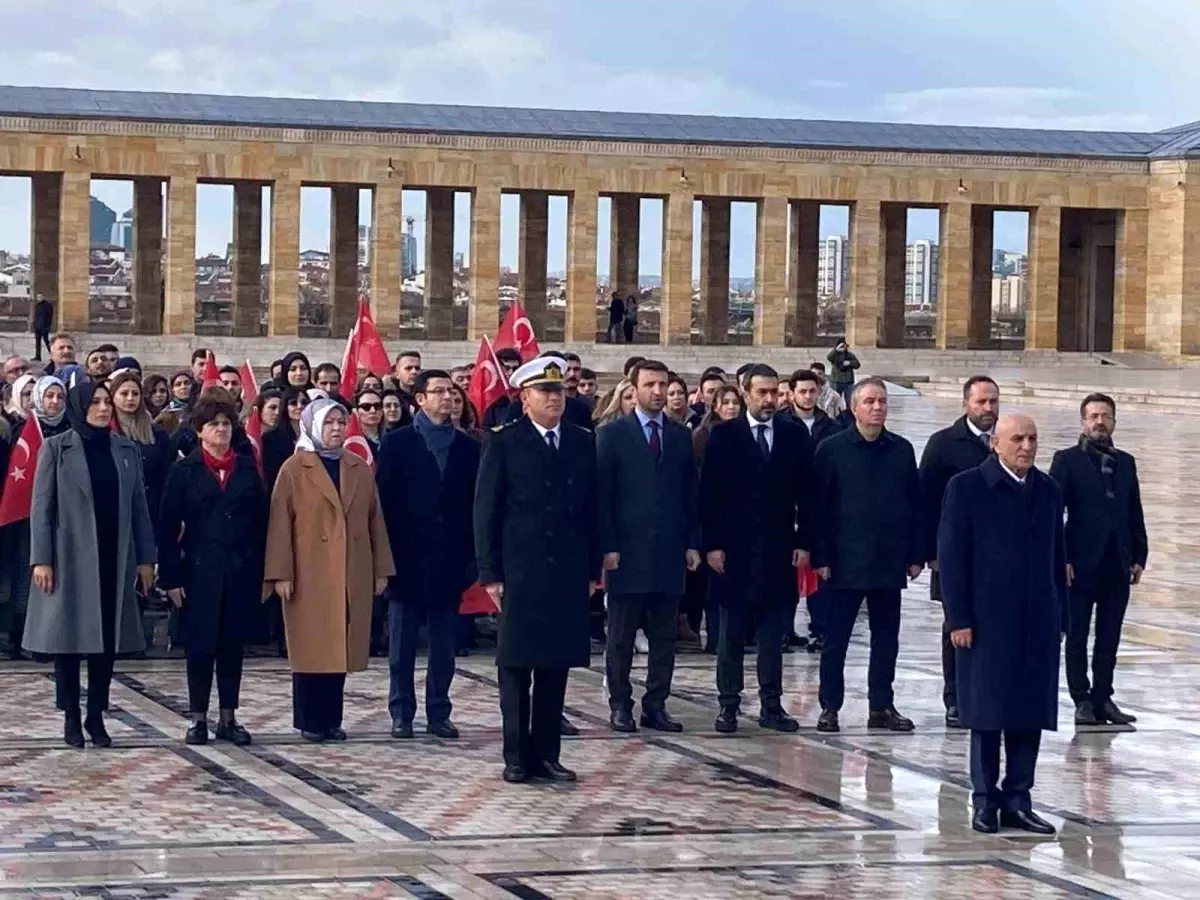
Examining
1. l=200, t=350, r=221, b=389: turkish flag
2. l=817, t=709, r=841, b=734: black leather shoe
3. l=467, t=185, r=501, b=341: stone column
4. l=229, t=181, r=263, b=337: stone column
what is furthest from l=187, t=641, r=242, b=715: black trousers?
l=229, t=181, r=263, b=337: stone column

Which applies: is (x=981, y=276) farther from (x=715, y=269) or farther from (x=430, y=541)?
(x=430, y=541)

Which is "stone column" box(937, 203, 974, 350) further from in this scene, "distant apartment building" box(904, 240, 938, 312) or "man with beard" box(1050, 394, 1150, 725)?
"distant apartment building" box(904, 240, 938, 312)

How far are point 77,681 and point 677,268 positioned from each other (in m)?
41.8

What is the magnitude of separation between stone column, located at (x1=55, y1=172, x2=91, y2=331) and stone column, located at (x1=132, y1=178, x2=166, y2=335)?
337 centimetres

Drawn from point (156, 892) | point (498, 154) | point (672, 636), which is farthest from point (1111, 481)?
point (498, 154)

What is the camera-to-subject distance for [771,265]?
52031mm

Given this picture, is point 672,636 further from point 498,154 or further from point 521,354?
point 498,154

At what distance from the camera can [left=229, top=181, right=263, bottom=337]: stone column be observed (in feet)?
174

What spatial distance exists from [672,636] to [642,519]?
1.99 feet

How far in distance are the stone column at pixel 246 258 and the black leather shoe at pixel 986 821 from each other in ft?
147

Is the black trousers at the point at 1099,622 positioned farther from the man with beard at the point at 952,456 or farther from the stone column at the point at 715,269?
the stone column at the point at 715,269

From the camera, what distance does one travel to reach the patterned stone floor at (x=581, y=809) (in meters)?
8.03

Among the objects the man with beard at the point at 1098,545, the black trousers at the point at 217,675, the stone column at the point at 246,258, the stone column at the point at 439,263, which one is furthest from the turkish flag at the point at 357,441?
the stone column at the point at 439,263

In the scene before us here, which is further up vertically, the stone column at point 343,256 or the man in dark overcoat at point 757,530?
the stone column at point 343,256
